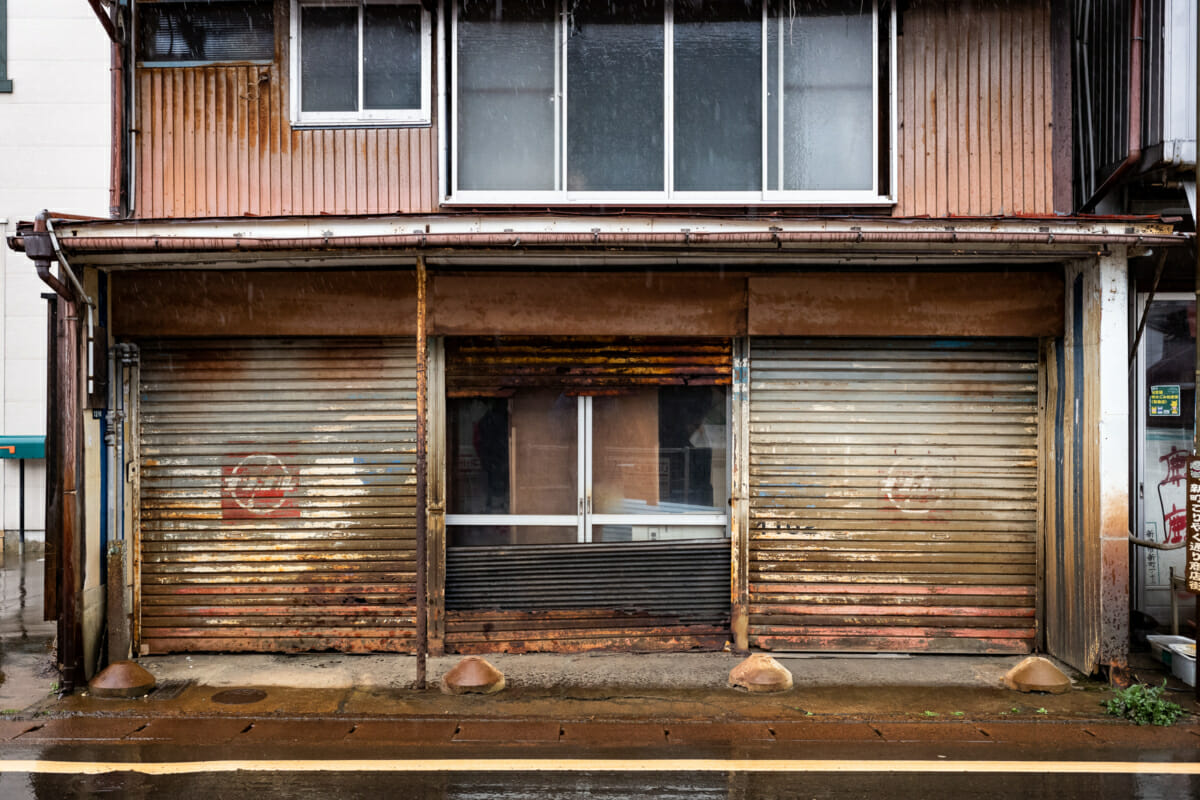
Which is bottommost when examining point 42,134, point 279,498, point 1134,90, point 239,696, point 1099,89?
point 239,696

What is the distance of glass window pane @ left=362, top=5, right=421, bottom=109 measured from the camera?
8055 millimetres

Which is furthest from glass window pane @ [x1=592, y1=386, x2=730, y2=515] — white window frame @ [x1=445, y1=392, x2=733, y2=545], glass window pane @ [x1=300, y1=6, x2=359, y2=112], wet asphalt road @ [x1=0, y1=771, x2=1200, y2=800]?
glass window pane @ [x1=300, y1=6, x2=359, y2=112]

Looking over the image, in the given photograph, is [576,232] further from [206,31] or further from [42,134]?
[42,134]

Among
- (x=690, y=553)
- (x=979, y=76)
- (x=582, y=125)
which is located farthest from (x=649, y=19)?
(x=690, y=553)

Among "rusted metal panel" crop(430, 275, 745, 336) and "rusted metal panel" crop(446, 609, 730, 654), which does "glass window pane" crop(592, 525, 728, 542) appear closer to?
"rusted metal panel" crop(446, 609, 730, 654)

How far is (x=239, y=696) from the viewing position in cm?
707

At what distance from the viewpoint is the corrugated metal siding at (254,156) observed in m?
7.97

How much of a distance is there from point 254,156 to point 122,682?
4.61 metres

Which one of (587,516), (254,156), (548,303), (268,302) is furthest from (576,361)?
(254,156)

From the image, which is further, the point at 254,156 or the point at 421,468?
the point at 254,156

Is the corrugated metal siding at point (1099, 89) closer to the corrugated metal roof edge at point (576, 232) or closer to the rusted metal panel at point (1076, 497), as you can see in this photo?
the rusted metal panel at point (1076, 497)

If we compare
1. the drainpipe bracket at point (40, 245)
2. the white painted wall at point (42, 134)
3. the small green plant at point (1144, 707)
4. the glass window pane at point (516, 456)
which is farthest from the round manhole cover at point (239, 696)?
the white painted wall at point (42, 134)

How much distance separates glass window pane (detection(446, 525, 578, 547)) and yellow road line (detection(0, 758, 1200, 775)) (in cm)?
283

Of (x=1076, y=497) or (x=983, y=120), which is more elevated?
(x=983, y=120)
